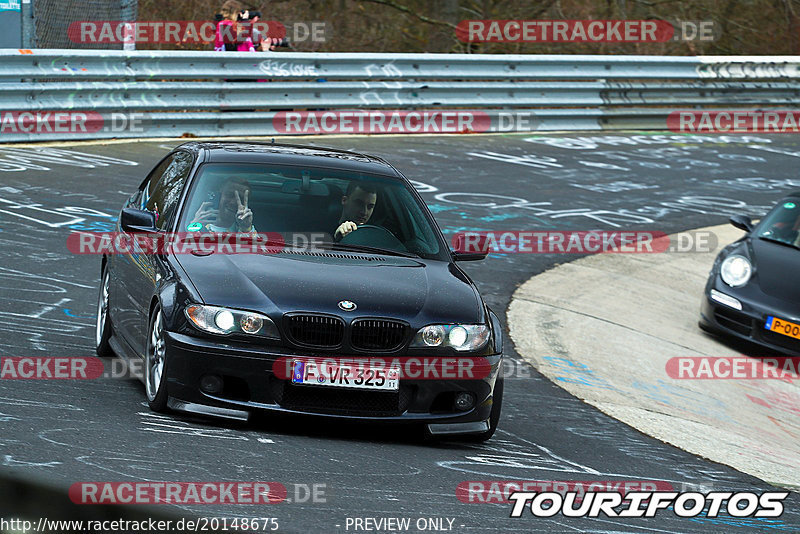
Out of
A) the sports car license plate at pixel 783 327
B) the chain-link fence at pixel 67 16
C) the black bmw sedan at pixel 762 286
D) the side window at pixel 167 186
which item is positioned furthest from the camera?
the chain-link fence at pixel 67 16

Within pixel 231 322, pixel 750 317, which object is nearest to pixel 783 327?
pixel 750 317

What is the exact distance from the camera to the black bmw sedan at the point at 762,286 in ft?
34.8

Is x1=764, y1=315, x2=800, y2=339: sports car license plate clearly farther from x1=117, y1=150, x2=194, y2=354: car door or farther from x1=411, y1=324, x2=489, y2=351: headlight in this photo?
x1=117, y1=150, x2=194, y2=354: car door

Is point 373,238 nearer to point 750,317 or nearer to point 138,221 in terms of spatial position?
point 138,221

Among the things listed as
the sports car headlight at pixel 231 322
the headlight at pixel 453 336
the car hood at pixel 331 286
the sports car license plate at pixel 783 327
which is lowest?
the sports car license plate at pixel 783 327

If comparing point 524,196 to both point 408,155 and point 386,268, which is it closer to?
point 408,155

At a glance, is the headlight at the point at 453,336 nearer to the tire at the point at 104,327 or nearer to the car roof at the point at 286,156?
the car roof at the point at 286,156

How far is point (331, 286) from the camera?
5938mm

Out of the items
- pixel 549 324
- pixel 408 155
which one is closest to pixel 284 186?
pixel 549 324

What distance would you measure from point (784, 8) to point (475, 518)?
26.8 metres

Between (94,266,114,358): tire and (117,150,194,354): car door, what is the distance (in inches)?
15.3

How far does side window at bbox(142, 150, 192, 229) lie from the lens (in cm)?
696

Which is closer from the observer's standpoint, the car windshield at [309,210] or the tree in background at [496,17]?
the car windshield at [309,210]

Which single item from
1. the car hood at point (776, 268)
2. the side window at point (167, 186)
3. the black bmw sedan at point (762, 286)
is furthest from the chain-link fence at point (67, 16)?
the car hood at point (776, 268)
